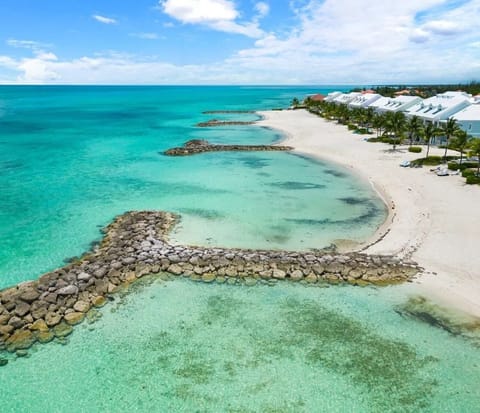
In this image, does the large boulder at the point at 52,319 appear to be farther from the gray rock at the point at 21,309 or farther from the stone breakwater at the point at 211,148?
the stone breakwater at the point at 211,148

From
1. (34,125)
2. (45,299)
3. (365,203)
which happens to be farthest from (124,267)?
(34,125)

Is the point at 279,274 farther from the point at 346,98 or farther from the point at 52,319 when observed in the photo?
the point at 346,98

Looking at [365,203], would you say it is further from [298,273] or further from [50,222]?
[50,222]

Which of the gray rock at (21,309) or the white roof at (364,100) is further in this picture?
the white roof at (364,100)

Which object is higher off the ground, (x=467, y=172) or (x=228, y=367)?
(x=467, y=172)

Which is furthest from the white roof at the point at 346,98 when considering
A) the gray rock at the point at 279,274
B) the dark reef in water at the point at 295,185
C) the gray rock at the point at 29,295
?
the gray rock at the point at 29,295

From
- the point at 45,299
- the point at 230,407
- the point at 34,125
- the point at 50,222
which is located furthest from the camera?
the point at 34,125
